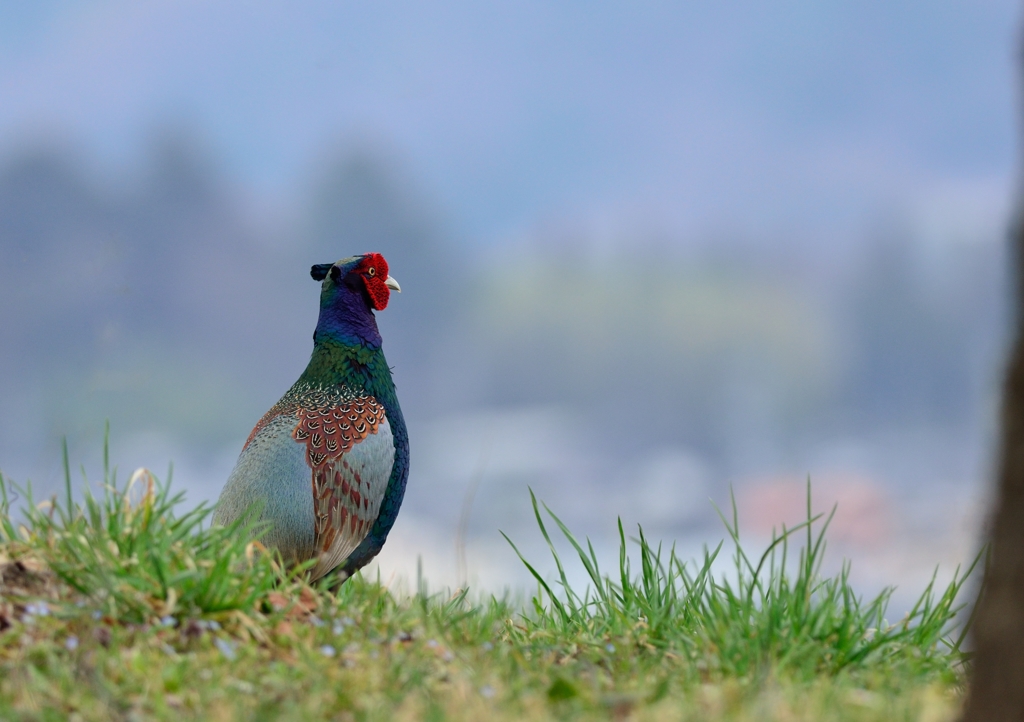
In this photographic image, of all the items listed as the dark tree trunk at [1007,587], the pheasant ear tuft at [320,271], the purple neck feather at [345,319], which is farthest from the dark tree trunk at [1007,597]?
the pheasant ear tuft at [320,271]

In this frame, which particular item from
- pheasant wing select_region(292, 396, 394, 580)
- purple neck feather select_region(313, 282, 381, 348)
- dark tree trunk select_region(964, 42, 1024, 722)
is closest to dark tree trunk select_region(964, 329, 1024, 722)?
dark tree trunk select_region(964, 42, 1024, 722)

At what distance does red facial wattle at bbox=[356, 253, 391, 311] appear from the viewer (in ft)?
17.1

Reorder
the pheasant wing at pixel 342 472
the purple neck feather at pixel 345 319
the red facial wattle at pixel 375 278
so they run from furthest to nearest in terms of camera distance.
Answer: the red facial wattle at pixel 375 278 < the purple neck feather at pixel 345 319 < the pheasant wing at pixel 342 472

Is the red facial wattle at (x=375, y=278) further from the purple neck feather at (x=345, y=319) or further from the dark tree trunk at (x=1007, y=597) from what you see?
the dark tree trunk at (x=1007, y=597)

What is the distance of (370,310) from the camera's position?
529 centimetres

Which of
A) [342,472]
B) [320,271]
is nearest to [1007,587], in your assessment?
[342,472]

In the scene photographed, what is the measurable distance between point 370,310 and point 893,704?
10.6 ft

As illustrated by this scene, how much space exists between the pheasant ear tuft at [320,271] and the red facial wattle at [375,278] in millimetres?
196

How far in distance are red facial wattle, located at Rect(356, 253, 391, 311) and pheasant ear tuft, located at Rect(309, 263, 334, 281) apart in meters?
0.20

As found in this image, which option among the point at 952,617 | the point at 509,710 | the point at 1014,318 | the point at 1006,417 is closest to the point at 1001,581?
the point at 1006,417

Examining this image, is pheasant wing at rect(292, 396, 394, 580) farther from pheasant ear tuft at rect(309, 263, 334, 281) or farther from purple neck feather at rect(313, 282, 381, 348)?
pheasant ear tuft at rect(309, 263, 334, 281)

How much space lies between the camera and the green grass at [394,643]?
2895 mm

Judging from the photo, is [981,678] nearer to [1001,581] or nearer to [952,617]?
[1001,581]

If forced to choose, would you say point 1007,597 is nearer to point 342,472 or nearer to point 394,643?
point 394,643
